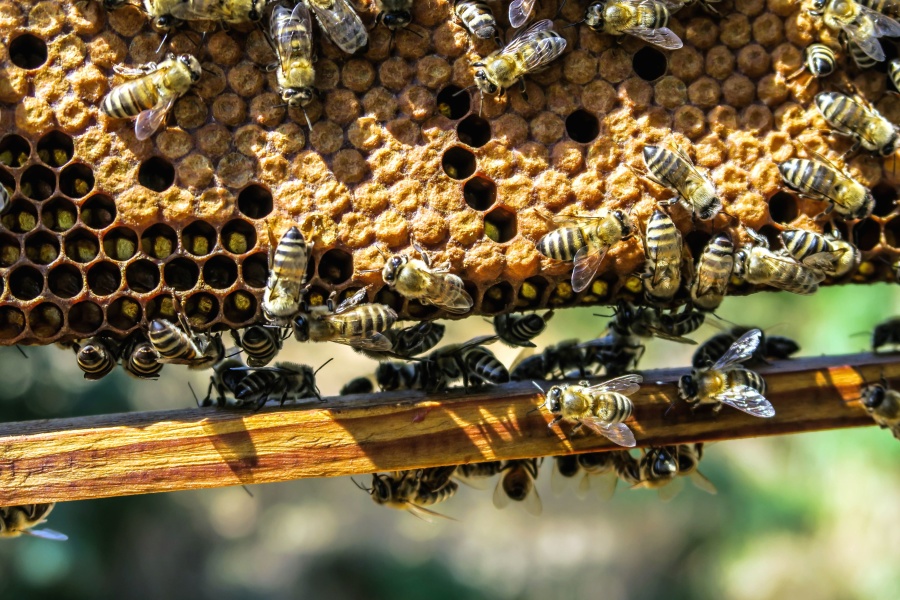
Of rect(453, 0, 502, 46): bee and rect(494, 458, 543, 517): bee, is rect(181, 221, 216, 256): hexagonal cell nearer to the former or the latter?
rect(453, 0, 502, 46): bee

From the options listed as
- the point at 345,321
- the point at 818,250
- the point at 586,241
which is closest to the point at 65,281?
the point at 345,321

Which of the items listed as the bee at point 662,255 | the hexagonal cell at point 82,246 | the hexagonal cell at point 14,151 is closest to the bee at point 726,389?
the bee at point 662,255

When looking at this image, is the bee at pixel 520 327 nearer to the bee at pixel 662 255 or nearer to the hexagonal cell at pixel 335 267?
the bee at pixel 662 255

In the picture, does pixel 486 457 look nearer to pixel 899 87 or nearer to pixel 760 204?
pixel 760 204

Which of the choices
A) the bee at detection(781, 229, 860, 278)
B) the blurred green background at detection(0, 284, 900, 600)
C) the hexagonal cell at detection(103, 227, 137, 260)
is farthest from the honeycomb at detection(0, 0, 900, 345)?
the blurred green background at detection(0, 284, 900, 600)

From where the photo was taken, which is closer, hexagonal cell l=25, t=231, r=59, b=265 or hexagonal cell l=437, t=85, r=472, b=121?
hexagonal cell l=25, t=231, r=59, b=265

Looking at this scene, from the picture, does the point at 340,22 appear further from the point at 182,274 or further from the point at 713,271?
the point at 713,271

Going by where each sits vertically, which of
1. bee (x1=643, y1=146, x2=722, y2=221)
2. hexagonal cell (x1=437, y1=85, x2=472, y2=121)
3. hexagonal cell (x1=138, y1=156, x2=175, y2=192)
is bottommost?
hexagonal cell (x1=138, y1=156, x2=175, y2=192)
